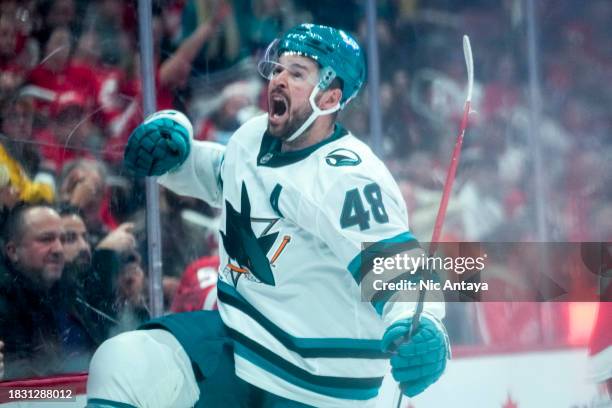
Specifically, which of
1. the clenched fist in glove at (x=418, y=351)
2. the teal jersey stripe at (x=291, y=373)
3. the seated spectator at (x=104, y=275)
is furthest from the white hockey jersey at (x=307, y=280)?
the seated spectator at (x=104, y=275)

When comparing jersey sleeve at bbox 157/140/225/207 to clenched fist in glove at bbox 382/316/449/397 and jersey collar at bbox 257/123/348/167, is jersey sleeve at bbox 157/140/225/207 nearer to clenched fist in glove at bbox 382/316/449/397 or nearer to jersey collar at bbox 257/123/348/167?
jersey collar at bbox 257/123/348/167

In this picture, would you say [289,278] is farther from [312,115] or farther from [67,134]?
[67,134]

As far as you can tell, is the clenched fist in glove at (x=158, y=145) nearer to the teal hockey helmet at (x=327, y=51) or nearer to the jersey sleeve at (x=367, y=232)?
the teal hockey helmet at (x=327, y=51)

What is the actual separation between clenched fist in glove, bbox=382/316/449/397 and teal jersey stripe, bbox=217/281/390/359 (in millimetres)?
139

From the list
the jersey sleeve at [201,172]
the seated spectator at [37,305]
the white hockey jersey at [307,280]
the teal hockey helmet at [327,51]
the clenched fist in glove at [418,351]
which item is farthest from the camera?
the seated spectator at [37,305]

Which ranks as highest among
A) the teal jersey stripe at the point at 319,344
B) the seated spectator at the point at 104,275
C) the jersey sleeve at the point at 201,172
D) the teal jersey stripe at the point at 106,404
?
the jersey sleeve at the point at 201,172

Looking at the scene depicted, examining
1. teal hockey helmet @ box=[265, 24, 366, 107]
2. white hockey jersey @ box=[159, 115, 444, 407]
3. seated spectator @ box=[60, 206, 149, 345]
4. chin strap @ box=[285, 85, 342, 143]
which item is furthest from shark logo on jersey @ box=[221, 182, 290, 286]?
seated spectator @ box=[60, 206, 149, 345]

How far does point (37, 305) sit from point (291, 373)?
1.93 feet

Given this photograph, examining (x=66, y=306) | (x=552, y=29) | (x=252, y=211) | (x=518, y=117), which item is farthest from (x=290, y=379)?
(x=552, y=29)

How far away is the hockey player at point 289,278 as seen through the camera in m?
1.43

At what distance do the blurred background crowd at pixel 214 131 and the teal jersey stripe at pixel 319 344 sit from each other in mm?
475

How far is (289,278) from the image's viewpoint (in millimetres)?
1484

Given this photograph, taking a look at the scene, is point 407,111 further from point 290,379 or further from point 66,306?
point 290,379

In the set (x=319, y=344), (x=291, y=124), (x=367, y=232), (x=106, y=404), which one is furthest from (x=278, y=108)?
(x=106, y=404)
